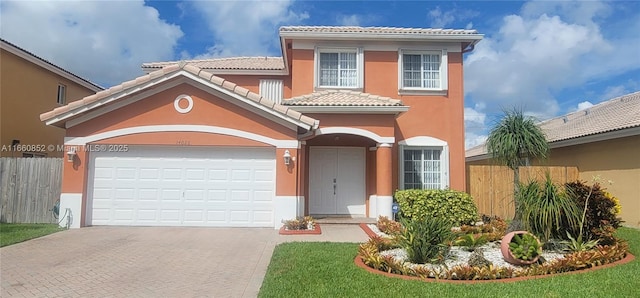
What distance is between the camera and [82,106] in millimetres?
11773

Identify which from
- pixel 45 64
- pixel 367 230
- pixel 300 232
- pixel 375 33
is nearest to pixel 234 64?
pixel 375 33

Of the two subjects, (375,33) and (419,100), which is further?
(419,100)

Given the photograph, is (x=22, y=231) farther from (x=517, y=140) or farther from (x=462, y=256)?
(x=517, y=140)

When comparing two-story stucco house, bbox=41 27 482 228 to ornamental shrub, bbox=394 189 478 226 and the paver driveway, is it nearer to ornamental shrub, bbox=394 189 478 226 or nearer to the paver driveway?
ornamental shrub, bbox=394 189 478 226

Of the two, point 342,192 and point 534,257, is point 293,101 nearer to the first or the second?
point 342,192

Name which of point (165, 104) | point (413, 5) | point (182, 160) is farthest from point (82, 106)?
point (413, 5)

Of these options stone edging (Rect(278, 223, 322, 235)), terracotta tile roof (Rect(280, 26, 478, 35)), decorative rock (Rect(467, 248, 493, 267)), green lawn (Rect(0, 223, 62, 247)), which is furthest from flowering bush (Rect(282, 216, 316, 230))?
terracotta tile roof (Rect(280, 26, 478, 35))

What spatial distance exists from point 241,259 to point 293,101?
7.00 meters

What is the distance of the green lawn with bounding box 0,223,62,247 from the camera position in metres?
10.1

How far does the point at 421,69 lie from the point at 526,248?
32.5 ft

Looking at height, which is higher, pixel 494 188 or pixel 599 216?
pixel 494 188

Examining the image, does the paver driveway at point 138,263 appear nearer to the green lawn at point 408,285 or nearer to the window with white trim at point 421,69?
the green lawn at point 408,285

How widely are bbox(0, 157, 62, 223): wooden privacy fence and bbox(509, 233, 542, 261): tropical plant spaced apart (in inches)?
531

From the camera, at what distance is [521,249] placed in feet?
23.7
